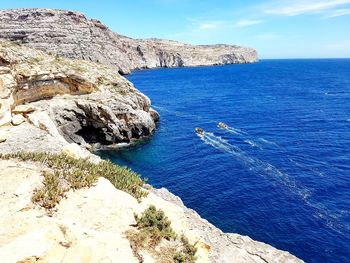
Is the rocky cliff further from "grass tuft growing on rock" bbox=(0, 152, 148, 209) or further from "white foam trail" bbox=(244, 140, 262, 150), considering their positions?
"white foam trail" bbox=(244, 140, 262, 150)

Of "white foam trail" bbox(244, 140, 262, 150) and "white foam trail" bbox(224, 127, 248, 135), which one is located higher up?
"white foam trail" bbox(244, 140, 262, 150)

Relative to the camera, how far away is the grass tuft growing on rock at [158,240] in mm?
17934

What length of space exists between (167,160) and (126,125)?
1473 cm

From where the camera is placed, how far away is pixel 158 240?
62.1 ft

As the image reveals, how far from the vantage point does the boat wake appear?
130ft

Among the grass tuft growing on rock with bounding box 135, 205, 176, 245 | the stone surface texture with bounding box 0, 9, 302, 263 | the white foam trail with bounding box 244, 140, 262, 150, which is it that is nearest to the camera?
the stone surface texture with bounding box 0, 9, 302, 263

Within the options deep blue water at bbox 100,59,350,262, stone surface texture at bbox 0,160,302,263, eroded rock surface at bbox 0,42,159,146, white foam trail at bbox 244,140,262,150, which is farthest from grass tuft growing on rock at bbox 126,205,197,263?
white foam trail at bbox 244,140,262,150

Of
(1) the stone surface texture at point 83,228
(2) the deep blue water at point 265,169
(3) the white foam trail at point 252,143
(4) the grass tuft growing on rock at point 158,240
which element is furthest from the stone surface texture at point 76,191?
(3) the white foam trail at point 252,143

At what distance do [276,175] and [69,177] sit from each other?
120 ft

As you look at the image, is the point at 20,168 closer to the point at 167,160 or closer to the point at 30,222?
the point at 30,222

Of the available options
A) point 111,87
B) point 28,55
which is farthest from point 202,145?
point 28,55

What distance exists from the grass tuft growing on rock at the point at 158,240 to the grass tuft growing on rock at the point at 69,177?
9.09 feet

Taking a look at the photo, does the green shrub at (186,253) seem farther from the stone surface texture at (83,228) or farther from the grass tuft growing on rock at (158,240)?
the stone surface texture at (83,228)

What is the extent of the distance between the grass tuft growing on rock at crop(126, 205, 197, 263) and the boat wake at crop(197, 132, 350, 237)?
83.7 feet
